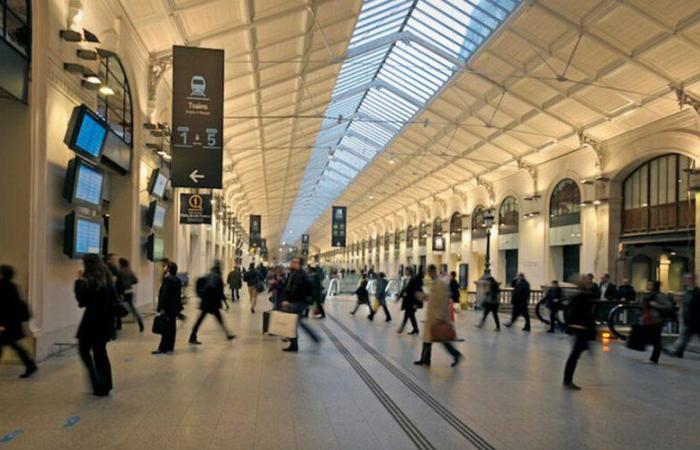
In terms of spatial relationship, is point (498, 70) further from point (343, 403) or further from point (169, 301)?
point (343, 403)

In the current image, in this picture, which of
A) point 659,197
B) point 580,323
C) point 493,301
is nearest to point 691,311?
point 580,323

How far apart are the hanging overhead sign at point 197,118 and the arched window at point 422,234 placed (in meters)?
32.4

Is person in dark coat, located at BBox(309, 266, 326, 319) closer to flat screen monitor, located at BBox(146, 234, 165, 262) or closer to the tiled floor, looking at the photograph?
the tiled floor

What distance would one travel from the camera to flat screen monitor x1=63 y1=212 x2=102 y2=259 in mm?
9148

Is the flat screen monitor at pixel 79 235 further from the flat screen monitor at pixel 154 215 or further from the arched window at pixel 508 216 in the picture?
the arched window at pixel 508 216

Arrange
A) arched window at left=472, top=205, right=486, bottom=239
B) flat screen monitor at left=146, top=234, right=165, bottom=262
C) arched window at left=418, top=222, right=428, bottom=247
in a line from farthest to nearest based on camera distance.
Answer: arched window at left=418, top=222, right=428, bottom=247 → arched window at left=472, top=205, right=486, bottom=239 → flat screen monitor at left=146, top=234, right=165, bottom=262

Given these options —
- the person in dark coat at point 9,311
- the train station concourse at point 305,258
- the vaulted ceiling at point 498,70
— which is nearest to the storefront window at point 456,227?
the train station concourse at point 305,258

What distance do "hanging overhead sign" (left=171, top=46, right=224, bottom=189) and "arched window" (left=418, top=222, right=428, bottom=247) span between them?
32.4m

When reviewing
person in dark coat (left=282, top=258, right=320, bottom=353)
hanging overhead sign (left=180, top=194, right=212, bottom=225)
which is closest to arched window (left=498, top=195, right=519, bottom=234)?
hanging overhead sign (left=180, top=194, right=212, bottom=225)

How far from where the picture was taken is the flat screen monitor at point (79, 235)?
360 inches

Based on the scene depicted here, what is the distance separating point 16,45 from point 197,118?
337 centimetres

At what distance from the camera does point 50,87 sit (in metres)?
8.64

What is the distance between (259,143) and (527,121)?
12203 millimetres

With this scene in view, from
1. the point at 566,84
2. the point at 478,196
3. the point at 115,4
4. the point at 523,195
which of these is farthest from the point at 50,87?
the point at 478,196
